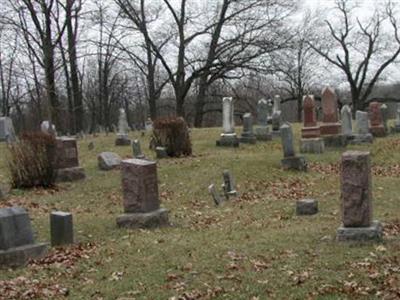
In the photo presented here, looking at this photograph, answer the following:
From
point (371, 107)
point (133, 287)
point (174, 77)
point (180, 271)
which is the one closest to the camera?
point (133, 287)

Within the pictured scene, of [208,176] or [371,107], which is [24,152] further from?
[371,107]

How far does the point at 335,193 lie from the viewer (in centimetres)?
A: 1383

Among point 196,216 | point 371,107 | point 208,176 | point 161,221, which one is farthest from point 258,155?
point 161,221

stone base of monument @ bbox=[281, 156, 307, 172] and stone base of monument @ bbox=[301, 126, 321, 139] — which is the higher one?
stone base of monument @ bbox=[301, 126, 321, 139]

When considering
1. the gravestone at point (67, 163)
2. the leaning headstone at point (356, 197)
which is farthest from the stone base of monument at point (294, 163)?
the leaning headstone at point (356, 197)

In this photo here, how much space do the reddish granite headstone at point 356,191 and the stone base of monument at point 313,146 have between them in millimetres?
12437

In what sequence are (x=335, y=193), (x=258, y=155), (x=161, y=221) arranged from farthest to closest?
(x=258, y=155)
(x=335, y=193)
(x=161, y=221)

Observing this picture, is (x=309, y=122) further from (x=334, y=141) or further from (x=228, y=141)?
(x=228, y=141)

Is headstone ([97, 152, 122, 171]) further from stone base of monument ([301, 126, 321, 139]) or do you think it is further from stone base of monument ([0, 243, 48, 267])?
stone base of monument ([0, 243, 48, 267])

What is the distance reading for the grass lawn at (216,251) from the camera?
275 inches

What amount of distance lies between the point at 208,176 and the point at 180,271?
9.43 metres

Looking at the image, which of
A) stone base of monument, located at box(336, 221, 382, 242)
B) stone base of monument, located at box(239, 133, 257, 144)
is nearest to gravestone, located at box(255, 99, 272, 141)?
stone base of monument, located at box(239, 133, 257, 144)

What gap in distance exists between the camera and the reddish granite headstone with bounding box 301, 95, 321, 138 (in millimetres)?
Result: 22047

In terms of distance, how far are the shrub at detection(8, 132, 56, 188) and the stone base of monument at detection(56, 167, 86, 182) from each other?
2.26 feet
